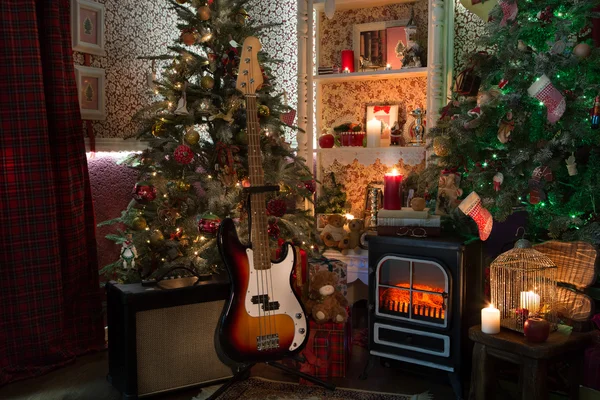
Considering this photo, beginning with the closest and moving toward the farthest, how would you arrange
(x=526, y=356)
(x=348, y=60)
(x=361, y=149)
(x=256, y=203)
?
(x=526, y=356)
(x=256, y=203)
(x=361, y=149)
(x=348, y=60)

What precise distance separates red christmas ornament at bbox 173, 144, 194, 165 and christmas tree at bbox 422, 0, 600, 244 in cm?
126

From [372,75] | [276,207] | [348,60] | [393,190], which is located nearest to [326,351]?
[276,207]

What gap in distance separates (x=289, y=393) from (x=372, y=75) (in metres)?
2.03

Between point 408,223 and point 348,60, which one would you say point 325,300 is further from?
point 348,60

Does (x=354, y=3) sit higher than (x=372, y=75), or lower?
higher

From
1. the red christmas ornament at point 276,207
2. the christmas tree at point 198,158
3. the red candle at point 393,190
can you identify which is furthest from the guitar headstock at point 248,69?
the red candle at point 393,190

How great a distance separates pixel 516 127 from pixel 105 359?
8.08 feet

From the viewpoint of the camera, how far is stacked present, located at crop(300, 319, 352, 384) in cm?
269

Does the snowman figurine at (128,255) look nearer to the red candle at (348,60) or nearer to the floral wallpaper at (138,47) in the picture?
the floral wallpaper at (138,47)

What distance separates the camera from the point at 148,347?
242 centimetres

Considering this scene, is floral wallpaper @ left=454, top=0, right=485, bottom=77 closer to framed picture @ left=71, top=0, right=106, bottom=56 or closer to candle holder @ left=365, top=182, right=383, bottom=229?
candle holder @ left=365, top=182, right=383, bottom=229

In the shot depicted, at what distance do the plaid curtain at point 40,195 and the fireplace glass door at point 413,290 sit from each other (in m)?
1.70

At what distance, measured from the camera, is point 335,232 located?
140 inches

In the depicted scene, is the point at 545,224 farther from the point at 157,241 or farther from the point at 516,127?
the point at 157,241
